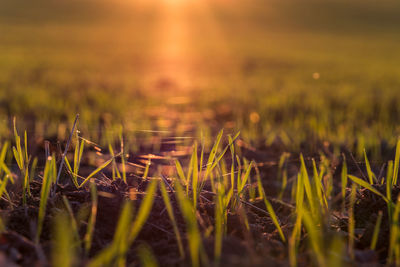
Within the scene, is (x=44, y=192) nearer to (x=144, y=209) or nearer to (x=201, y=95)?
(x=144, y=209)

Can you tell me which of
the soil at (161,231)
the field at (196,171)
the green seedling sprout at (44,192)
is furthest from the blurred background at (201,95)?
the green seedling sprout at (44,192)

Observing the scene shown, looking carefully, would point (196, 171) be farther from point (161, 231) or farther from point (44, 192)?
point (44, 192)

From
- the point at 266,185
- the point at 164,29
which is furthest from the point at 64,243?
the point at 164,29

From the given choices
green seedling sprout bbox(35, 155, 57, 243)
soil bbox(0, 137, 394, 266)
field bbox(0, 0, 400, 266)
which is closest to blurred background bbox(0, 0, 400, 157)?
field bbox(0, 0, 400, 266)

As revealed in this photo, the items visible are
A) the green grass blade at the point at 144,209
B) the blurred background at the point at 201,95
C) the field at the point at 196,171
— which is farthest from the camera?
the blurred background at the point at 201,95

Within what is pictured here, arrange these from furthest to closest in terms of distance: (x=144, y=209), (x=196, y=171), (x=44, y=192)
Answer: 1. (x=196, y=171)
2. (x=44, y=192)
3. (x=144, y=209)

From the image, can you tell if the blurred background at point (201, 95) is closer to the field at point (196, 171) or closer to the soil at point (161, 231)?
the field at point (196, 171)

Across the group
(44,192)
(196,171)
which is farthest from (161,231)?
(44,192)

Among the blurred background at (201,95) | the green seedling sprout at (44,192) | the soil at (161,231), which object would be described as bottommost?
the blurred background at (201,95)

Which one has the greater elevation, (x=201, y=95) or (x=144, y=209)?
(x=144, y=209)

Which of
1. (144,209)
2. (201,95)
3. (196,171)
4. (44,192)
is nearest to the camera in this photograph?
(144,209)

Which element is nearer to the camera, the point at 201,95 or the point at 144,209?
the point at 144,209

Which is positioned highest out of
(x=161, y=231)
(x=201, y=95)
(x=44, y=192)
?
(x=44, y=192)
